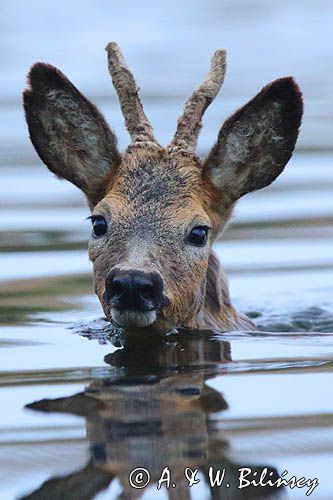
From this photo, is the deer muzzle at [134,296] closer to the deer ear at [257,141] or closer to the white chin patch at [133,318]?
the white chin patch at [133,318]

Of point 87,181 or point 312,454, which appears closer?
point 312,454

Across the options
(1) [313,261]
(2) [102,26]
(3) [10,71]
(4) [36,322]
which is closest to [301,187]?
(1) [313,261]

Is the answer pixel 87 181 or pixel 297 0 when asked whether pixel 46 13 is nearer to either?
pixel 297 0

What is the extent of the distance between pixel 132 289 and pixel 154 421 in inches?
45.4

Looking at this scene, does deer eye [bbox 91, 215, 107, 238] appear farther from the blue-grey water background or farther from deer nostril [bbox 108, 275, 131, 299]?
deer nostril [bbox 108, 275, 131, 299]

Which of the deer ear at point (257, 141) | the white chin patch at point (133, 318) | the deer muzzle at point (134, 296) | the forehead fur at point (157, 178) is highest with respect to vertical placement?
the deer ear at point (257, 141)

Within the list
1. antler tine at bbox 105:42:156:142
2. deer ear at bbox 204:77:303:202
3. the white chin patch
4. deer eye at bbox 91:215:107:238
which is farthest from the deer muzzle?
antler tine at bbox 105:42:156:142

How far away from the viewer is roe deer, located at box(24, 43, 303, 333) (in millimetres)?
9633

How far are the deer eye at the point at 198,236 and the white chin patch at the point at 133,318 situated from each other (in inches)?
28.0

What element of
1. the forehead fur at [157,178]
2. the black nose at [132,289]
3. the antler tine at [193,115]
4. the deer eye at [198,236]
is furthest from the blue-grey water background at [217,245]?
the antler tine at [193,115]

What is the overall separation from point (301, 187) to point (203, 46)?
999 cm

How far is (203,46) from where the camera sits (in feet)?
84.5

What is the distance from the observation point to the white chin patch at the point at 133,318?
30.1 feet

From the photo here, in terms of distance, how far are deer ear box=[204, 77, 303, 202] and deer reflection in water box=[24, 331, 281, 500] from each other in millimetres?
1138
